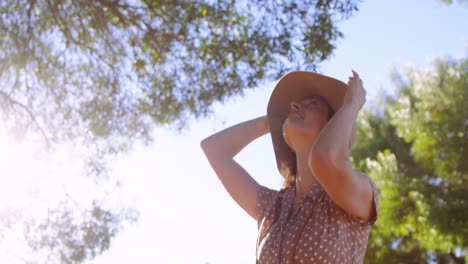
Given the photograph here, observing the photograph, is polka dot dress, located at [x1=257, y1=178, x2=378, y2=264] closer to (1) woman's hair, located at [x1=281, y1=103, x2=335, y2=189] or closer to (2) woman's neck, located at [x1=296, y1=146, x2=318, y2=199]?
(2) woman's neck, located at [x1=296, y1=146, x2=318, y2=199]

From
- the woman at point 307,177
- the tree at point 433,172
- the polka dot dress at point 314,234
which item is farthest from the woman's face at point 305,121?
the tree at point 433,172

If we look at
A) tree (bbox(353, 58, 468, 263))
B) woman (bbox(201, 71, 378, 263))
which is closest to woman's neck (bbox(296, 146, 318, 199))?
woman (bbox(201, 71, 378, 263))

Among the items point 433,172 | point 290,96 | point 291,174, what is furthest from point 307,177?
point 433,172

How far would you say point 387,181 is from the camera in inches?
599

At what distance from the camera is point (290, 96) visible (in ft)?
10.7

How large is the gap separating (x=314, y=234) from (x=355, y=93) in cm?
59

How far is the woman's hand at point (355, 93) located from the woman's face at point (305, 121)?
23 centimetres

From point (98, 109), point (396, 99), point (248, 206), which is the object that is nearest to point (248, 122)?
point (248, 206)

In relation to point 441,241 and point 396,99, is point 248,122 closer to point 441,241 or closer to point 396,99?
point 441,241

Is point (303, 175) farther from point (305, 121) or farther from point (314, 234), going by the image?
point (314, 234)

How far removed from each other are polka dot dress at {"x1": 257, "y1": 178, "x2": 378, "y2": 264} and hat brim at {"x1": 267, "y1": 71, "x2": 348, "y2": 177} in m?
0.41

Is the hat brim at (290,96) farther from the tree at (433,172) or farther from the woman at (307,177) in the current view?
the tree at (433,172)

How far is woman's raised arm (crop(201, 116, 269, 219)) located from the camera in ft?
10.0

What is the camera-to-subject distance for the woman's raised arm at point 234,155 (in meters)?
3.05
